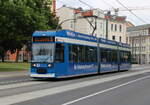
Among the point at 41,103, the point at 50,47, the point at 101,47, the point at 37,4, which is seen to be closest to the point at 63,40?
the point at 50,47

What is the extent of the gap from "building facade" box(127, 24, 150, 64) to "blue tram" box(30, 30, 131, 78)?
335ft

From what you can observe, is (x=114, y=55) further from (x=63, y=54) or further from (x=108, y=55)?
(x=63, y=54)

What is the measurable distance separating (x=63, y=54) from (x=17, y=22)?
15.6 meters

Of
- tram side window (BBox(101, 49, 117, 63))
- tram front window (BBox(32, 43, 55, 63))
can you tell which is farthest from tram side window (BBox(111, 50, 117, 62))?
tram front window (BBox(32, 43, 55, 63))

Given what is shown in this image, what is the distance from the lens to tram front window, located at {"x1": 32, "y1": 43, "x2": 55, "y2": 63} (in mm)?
23562

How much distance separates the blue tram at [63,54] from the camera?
77.3 feet

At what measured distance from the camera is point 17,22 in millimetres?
38531

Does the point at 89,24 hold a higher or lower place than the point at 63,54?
higher

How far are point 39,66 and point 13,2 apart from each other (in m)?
16.4

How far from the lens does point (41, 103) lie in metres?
12.4

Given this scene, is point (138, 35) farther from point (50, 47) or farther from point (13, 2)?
point (50, 47)

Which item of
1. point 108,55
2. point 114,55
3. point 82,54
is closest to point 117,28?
point 114,55

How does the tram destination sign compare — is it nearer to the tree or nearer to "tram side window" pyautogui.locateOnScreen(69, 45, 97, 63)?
"tram side window" pyautogui.locateOnScreen(69, 45, 97, 63)

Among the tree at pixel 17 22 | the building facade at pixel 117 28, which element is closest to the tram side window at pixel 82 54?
the tree at pixel 17 22
